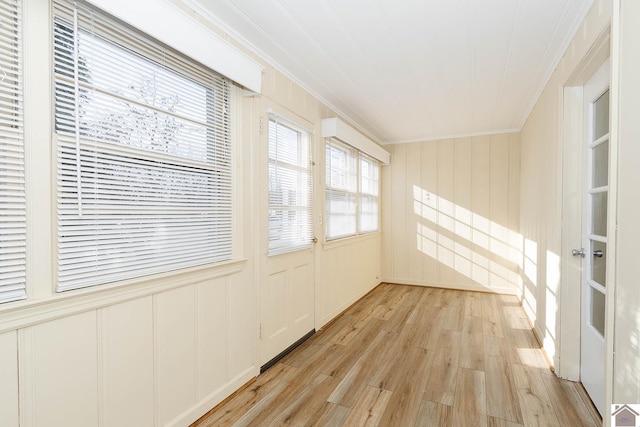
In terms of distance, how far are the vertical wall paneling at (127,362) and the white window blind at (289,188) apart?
1.08 m

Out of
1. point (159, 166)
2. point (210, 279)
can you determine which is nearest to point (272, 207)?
point (210, 279)

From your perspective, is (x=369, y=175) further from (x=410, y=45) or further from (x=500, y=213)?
(x=410, y=45)

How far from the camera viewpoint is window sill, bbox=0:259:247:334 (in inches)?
43.7

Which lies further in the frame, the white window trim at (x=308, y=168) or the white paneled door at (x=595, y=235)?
the white window trim at (x=308, y=168)

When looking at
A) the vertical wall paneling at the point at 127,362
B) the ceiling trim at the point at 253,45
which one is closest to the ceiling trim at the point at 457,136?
the ceiling trim at the point at 253,45

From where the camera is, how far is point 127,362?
4.84ft

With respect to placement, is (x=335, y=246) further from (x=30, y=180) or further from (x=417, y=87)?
(x=30, y=180)

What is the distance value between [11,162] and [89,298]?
60 cm

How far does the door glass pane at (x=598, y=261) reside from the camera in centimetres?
188

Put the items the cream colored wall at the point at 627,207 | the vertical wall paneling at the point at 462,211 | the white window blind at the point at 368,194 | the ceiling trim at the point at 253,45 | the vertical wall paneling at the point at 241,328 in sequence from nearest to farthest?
the cream colored wall at the point at 627,207 → the ceiling trim at the point at 253,45 → the vertical wall paneling at the point at 241,328 → the white window blind at the point at 368,194 → the vertical wall paneling at the point at 462,211

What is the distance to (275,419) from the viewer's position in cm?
184

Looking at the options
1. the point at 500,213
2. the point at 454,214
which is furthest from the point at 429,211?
the point at 500,213

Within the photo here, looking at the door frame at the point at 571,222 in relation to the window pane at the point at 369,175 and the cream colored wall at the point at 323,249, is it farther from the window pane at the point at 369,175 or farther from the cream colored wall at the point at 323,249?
the window pane at the point at 369,175

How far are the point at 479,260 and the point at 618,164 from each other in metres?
3.56
